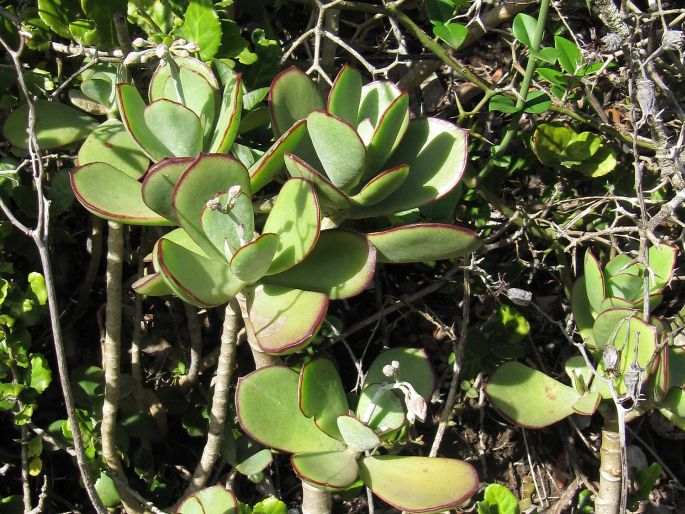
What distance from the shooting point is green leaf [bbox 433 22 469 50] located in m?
1.24

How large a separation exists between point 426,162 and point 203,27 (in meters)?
0.40


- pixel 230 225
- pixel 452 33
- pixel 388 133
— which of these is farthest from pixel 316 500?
pixel 452 33

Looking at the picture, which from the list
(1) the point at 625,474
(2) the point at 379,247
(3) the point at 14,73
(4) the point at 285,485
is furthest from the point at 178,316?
(1) the point at 625,474

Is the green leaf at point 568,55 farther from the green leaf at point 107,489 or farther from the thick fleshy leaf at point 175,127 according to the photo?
the green leaf at point 107,489

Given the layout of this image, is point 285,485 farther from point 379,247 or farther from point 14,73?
point 14,73

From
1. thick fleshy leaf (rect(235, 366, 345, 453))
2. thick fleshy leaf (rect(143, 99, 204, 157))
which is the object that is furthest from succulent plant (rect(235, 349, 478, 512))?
thick fleshy leaf (rect(143, 99, 204, 157))

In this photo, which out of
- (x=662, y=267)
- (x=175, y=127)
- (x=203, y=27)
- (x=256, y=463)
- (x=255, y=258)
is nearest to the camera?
(x=255, y=258)

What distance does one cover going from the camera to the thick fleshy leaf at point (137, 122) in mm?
998

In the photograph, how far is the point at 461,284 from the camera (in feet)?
4.97

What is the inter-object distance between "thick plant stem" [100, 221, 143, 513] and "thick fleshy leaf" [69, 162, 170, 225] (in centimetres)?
12

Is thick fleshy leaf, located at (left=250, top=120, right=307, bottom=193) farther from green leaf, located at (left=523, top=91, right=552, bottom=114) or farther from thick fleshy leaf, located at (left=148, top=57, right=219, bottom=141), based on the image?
green leaf, located at (left=523, top=91, right=552, bottom=114)

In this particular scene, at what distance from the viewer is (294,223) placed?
0.97m

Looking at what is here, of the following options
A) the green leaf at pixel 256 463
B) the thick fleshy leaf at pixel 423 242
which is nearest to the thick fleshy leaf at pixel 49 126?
the thick fleshy leaf at pixel 423 242

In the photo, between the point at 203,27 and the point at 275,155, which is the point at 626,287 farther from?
the point at 203,27
